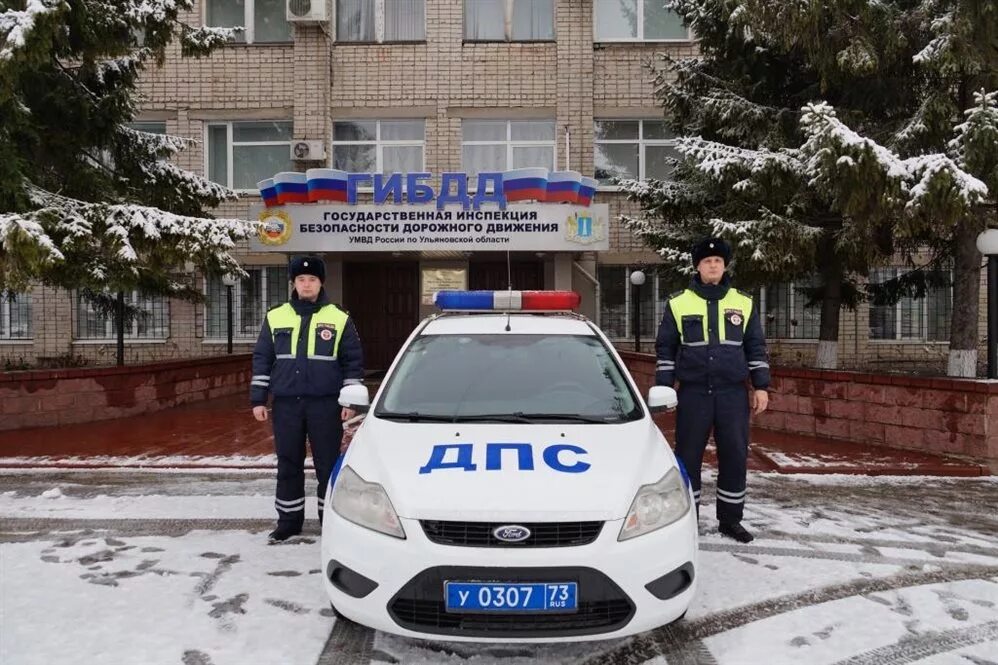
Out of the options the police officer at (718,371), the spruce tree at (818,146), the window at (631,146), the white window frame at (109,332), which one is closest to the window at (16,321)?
the white window frame at (109,332)

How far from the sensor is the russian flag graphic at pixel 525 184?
42.7 ft

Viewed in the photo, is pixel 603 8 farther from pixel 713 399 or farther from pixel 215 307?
pixel 713 399

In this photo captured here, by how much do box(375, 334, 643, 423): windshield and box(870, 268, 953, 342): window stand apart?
1308 cm

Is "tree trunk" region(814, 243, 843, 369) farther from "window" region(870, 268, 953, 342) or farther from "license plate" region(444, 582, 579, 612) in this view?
"license plate" region(444, 582, 579, 612)

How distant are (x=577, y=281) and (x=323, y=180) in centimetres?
553

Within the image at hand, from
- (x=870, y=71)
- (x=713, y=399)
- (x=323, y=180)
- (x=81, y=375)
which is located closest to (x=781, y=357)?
(x=870, y=71)

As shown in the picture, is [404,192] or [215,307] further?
[215,307]

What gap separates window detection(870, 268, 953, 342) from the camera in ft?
51.0

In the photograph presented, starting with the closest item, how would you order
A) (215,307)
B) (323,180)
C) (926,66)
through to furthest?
(926,66), (323,180), (215,307)

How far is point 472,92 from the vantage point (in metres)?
16.0

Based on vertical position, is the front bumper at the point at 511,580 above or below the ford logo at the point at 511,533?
below

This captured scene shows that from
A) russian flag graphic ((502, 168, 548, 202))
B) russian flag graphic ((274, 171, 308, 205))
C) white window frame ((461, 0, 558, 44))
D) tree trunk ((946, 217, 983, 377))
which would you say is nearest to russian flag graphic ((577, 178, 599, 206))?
russian flag graphic ((502, 168, 548, 202))

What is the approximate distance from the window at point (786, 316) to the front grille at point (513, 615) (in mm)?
13403

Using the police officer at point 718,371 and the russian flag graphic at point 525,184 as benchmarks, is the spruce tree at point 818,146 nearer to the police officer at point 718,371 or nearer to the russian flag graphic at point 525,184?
the russian flag graphic at point 525,184
